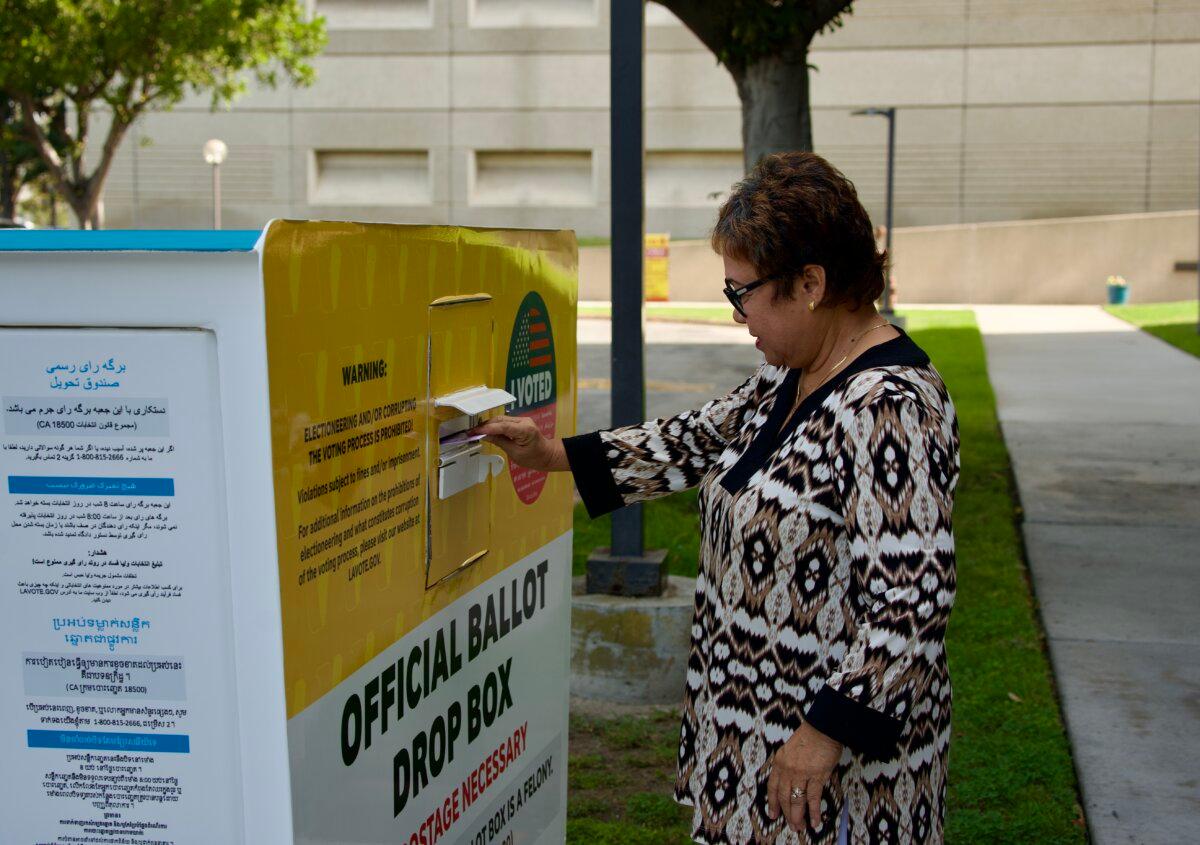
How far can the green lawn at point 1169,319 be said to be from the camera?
1927cm

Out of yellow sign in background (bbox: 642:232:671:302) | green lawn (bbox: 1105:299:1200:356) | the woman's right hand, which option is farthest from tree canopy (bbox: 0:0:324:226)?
the woman's right hand

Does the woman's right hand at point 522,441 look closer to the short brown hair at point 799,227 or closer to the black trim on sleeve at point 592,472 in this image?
the black trim on sleeve at point 592,472

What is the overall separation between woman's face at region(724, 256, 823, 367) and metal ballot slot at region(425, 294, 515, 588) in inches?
17.8

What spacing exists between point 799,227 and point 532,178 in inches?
1253

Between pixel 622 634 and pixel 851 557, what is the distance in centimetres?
300

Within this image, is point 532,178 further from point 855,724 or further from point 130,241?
point 130,241

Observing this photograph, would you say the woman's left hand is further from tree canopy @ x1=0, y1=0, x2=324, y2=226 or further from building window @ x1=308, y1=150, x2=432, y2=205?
building window @ x1=308, y1=150, x2=432, y2=205

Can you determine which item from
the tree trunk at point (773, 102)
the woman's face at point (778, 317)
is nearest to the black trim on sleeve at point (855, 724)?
the woman's face at point (778, 317)

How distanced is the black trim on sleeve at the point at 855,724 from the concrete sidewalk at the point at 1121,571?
6.84 feet

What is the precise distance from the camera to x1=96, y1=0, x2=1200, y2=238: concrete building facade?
3055cm

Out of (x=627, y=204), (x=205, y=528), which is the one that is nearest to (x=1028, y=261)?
(x=627, y=204)

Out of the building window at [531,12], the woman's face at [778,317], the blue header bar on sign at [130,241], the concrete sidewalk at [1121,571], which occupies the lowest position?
the concrete sidewalk at [1121,571]

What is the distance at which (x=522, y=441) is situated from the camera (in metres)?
2.68

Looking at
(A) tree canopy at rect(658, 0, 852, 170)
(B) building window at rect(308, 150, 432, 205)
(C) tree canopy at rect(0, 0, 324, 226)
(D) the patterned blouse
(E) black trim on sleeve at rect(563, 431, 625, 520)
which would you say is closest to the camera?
(D) the patterned blouse
